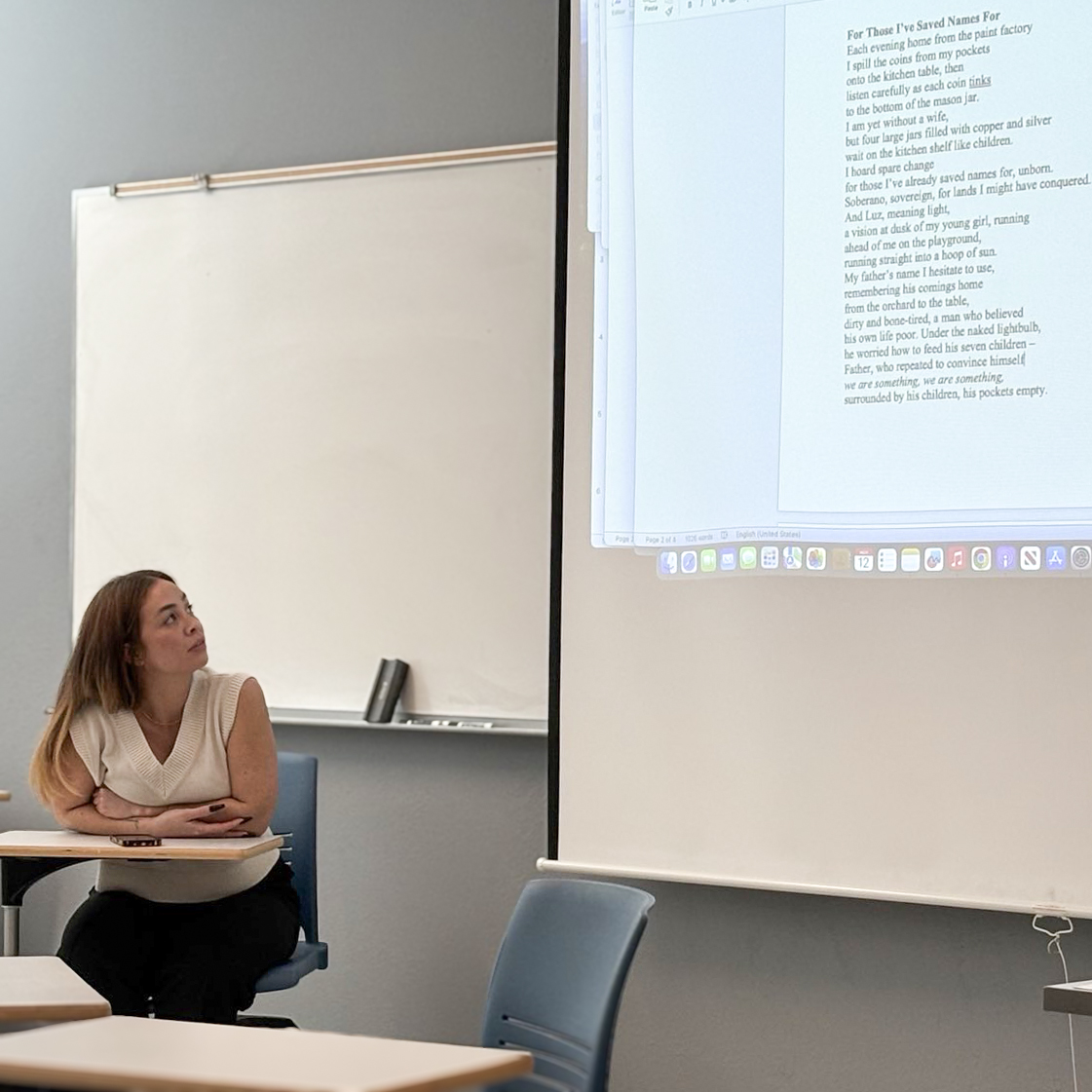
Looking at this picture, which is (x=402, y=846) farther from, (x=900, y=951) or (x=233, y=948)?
(x=900, y=951)

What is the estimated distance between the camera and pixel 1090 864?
9.48 feet

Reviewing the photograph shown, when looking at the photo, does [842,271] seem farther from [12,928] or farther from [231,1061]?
[12,928]

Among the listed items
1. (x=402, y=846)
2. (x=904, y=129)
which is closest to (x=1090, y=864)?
(x=904, y=129)

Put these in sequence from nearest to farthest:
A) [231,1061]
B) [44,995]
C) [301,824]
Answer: [231,1061] < [44,995] < [301,824]

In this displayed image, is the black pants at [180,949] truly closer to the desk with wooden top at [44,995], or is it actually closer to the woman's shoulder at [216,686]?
the woman's shoulder at [216,686]

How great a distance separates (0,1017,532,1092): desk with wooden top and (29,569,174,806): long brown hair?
1.43 meters

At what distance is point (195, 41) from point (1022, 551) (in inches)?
102

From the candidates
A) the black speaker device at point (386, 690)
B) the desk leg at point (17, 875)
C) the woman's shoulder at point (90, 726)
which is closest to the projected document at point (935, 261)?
the black speaker device at point (386, 690)

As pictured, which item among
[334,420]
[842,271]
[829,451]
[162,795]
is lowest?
[162,795]

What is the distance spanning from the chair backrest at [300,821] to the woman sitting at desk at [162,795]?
0.13 metres

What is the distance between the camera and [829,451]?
10.2 feet

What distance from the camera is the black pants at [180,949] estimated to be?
3.14m

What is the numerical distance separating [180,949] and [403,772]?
0.82m

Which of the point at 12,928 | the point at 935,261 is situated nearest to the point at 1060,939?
the point at 935,261
